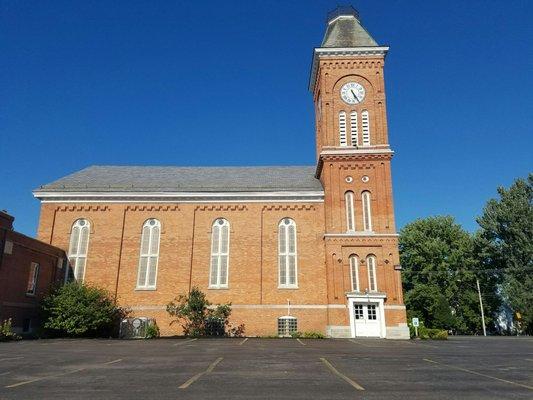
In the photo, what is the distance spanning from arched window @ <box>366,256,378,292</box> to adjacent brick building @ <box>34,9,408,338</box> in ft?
0.25

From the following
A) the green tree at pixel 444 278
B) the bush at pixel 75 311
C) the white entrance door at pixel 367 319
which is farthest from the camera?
the green tree at pixel 444 278

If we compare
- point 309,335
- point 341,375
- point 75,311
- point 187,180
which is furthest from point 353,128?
point 341,375

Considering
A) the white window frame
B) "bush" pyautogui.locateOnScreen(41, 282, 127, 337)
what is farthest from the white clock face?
the white window frame

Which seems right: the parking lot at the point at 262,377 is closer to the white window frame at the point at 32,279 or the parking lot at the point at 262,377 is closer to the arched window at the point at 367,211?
the white window frame at the point at 32,279

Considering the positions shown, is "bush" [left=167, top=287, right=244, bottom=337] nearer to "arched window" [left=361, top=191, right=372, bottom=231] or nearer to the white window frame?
the white window frame

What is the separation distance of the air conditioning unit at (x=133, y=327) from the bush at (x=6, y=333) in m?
6.69

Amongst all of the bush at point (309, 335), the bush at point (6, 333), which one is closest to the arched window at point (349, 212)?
the bush at point (309, 335)

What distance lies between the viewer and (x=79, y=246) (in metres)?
33.3

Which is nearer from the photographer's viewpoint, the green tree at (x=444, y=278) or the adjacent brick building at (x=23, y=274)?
the adjacent brick building at (x=23, y=274)

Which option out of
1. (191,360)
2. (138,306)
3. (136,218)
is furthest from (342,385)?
(136,218)

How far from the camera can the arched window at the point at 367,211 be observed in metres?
31.5

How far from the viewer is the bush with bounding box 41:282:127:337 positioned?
2847cm

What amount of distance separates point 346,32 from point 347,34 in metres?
0.37

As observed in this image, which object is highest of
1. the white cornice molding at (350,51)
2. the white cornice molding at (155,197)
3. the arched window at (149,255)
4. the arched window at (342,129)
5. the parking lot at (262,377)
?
the white cornice molding at (350,51)
